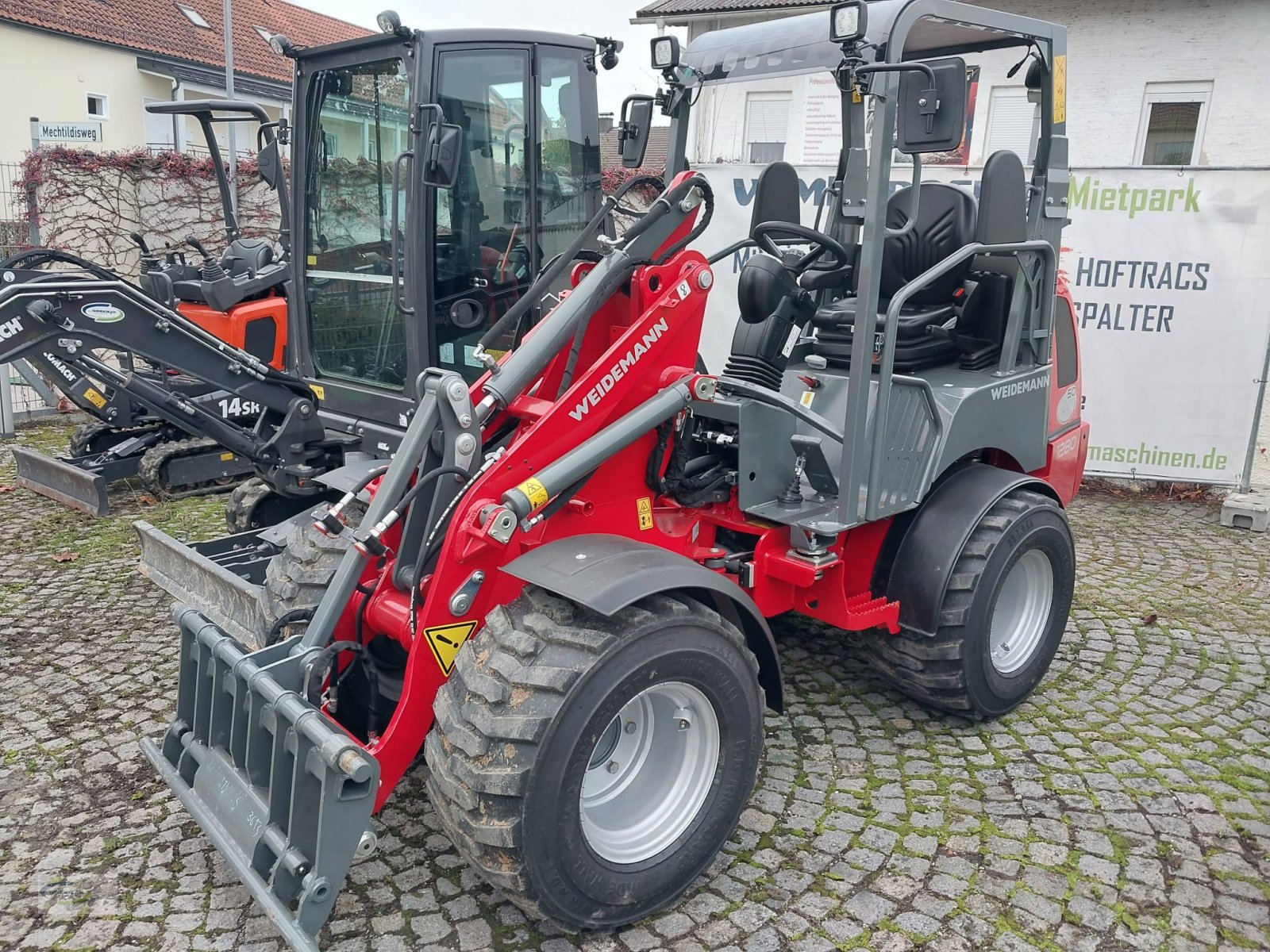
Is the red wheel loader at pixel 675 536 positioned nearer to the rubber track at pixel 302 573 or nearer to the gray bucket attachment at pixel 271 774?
the gray bucket attachment at pixel 271 774

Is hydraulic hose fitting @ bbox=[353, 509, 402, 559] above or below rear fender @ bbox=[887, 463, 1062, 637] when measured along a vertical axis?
above

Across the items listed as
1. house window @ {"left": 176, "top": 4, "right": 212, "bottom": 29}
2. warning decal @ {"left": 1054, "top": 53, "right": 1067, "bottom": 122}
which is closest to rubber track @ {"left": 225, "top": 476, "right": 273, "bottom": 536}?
warning decal @ {"left": 1054, "top": 53, "right": 1067, "bottom": 122}

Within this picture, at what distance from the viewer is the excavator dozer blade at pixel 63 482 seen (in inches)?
271

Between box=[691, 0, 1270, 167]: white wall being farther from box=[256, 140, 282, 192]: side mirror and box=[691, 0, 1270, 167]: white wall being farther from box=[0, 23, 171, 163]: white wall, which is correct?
box=[0, 23, 171, 163]: white wall

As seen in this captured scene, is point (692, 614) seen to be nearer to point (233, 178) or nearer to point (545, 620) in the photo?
point (545, 620)

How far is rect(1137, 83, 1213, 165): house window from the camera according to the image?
12.5 meters

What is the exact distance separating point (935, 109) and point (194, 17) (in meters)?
30.5

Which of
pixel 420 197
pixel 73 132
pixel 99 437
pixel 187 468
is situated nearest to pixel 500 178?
pixel 420 197

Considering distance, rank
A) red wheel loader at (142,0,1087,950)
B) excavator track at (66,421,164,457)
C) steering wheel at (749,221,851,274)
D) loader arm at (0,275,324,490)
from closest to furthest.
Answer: red wheel loader at (142,0,1087,950) → steering wheel at (749,221,851,274) → loader arm at (0,275,324,490) → excavator track at (66,421,164,457)

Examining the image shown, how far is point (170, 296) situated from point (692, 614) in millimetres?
6504

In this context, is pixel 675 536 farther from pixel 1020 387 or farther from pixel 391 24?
pixel 391 24

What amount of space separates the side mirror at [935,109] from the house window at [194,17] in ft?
98.8

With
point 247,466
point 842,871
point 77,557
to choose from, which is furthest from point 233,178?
point 842,871

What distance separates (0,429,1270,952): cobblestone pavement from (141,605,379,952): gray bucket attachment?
1.10 feet
